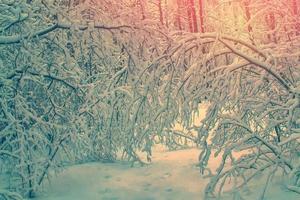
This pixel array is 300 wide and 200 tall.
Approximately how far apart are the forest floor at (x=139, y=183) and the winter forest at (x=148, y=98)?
0.07 ft

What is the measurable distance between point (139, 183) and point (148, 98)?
180cm

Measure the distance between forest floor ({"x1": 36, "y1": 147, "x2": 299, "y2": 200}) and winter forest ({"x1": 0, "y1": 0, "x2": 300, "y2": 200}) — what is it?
0.8 inches

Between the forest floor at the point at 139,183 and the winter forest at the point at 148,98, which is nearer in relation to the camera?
the winter forest at the point at 148,98

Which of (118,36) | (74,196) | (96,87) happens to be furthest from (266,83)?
(74,196)

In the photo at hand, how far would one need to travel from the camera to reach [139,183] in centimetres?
821

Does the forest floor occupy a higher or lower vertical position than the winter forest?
lower

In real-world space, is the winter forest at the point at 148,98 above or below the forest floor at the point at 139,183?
above

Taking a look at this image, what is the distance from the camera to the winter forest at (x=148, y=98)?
6.13m

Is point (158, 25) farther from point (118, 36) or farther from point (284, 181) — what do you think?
point (284, 181)

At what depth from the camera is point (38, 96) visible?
26.7 ft

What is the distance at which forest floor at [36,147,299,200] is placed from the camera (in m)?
7.49

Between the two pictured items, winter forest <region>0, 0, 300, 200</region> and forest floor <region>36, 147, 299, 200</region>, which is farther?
forest floor <region>36, 147, 299, 200</region>

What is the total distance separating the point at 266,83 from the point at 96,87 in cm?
298

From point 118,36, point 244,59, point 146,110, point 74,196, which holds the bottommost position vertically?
point 74,196
